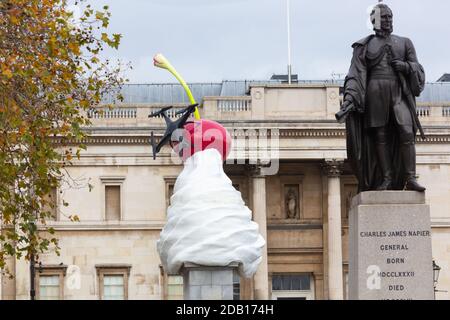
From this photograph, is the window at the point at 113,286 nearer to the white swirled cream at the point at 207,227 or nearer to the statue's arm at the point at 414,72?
the white swirled cream at the point at 207,227

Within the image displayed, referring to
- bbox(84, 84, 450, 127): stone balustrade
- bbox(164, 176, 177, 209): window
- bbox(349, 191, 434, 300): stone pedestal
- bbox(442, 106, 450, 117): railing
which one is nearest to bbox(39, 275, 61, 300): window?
bbox(164, 176, 177, 209): window

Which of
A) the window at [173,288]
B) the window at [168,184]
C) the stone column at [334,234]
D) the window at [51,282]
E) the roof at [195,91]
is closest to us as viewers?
the stone column at [334,234]

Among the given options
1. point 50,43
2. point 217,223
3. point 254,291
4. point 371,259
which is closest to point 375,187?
point 371,259

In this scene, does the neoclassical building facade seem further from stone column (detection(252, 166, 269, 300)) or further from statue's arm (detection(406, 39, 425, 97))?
statue's arm (detection(406, 39, 425, 97))

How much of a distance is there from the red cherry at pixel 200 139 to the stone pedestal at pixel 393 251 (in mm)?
5052

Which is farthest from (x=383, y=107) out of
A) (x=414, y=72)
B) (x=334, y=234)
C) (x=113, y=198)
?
(x=113, y=198)

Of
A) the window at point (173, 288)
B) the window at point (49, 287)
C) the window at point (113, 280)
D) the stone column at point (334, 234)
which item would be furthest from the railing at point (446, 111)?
the window at point (49, 287)

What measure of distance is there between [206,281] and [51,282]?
151 feet

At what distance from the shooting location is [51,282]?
6919 cm

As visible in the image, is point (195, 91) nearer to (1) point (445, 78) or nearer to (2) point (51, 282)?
(2) point (51, 282)

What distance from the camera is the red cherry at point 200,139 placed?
25.5m

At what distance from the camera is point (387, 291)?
819 inches

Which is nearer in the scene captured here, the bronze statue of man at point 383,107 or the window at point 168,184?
the bronze statue of man at point 383,107

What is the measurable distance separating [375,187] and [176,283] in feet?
161
